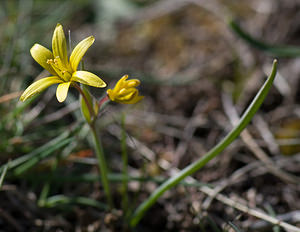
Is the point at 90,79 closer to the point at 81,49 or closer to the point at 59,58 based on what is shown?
the point at 81,49

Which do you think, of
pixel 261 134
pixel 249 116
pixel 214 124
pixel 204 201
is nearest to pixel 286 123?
pixel 261 134

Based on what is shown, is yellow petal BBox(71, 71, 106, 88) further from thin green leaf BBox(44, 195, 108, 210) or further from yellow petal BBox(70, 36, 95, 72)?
thin green leaf BBox(44, 195, 108, 210)

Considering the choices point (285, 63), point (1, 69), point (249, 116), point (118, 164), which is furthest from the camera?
point (285, 63)

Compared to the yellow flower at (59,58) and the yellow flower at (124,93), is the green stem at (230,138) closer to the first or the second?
the yellow flower at (124,93)

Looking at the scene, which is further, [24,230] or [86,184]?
[86,184]

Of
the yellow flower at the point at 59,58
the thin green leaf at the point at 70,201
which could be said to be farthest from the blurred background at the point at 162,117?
the yellow flower at the point at 59,58

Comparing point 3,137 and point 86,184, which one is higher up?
point 3,137

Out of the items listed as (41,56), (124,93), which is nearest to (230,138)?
(124,93)

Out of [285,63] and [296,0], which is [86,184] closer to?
[285,63]
